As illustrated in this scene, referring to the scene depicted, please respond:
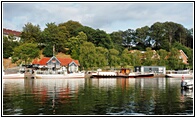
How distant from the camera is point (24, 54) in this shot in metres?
64.0

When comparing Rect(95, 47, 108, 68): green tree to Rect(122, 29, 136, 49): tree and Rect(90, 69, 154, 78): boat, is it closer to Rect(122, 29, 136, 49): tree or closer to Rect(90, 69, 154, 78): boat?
Rect(90, 69, 154, 78): boat

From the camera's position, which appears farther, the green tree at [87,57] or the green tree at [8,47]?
the green tree at [8,47]

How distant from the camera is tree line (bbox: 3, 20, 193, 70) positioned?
64.0 meters

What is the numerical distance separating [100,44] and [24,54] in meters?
18.8

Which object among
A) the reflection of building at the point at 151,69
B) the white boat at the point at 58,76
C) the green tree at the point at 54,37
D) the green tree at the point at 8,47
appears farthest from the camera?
the green tree at the point at 54,37

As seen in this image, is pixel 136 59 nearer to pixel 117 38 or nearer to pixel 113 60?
pixel 113 60

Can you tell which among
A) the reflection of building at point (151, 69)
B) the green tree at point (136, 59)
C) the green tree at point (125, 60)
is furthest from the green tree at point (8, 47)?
the reflection of building at point (151, 69)

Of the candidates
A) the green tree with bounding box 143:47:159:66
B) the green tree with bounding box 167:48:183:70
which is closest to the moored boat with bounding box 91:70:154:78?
the green tree with bounding box 143:47:159:66

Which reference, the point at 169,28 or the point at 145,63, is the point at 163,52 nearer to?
the point at 145,63

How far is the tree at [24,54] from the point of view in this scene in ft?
209

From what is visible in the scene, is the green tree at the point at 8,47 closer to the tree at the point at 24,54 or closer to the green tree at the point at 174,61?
the tree at the point at 24,54

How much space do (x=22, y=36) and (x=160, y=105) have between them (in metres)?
61.2

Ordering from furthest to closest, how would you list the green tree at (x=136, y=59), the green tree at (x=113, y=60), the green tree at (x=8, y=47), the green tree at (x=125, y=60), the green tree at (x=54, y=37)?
1. the green tree at (x=54, y=37)
2. the green tree at (x=8, y=47)
3. the green tree at (x=136, y=59)
4. the green tree at (x=125, y=60)
5. the green tree at (x=113, y=60)

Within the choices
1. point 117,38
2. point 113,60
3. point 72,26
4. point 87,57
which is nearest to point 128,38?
point 117,38
